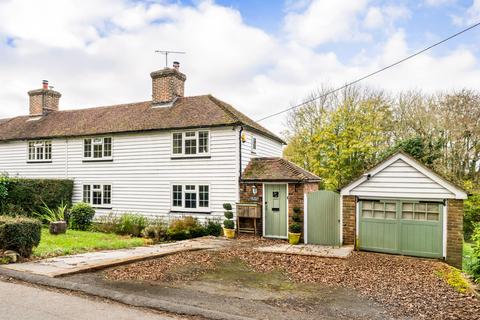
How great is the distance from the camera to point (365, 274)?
8.60 m

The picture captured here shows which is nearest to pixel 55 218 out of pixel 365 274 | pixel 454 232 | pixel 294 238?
pixel 294 238

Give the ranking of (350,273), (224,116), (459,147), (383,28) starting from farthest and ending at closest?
(459,147) → (224,116) → (383,28) → (350,273)

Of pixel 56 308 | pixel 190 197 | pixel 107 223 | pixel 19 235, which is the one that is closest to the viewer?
pixel 56 308

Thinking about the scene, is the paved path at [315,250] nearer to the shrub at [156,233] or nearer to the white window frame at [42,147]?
the shrub at [156,233]

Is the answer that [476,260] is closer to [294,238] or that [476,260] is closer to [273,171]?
[294,238]

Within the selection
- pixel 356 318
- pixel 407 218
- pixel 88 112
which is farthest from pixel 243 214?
pixel 88 112

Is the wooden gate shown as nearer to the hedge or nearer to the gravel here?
the gravel

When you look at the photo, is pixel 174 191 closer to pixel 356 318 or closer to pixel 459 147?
pixel 356 318

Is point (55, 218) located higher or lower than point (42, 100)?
lower

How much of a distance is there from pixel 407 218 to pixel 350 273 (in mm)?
4258

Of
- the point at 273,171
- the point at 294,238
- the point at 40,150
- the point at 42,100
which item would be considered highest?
the point at 42,100

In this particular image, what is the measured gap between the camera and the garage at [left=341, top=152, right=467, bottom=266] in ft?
36.5

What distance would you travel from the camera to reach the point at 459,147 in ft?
75.7

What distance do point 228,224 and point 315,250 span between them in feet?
15.0
